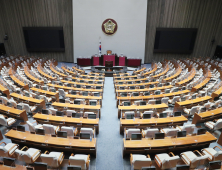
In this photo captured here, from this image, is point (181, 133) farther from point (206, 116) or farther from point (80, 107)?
point (80, 107)

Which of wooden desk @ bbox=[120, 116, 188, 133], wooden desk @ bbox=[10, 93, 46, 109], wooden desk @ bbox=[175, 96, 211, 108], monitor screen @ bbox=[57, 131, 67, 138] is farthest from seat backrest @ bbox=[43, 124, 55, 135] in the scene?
wooden desk @ bbox=[175, 96, 211, 108]

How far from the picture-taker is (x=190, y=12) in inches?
703

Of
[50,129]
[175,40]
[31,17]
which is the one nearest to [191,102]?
[50,129]

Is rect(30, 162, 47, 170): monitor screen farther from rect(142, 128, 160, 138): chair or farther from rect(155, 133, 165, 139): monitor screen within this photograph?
rect(155, 133, 165, 139): monitor screen

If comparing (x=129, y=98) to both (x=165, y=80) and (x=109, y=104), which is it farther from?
(x=165, y=80)

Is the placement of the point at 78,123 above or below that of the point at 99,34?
below

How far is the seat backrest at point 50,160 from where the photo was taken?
4.07m

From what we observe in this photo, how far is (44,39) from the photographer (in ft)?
60.9

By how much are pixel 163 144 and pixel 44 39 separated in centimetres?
1845

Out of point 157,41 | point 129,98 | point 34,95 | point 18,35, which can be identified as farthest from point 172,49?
point 18,35

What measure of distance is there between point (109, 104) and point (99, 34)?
11828 millimetres

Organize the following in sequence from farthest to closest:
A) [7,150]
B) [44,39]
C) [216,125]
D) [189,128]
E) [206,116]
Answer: [44,39], [206,116], [216,125], [189,128], [7,150]

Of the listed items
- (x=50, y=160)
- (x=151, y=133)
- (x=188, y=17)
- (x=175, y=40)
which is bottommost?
(x=50, y=160)

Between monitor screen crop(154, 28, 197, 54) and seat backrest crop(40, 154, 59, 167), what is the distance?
57.7ft
